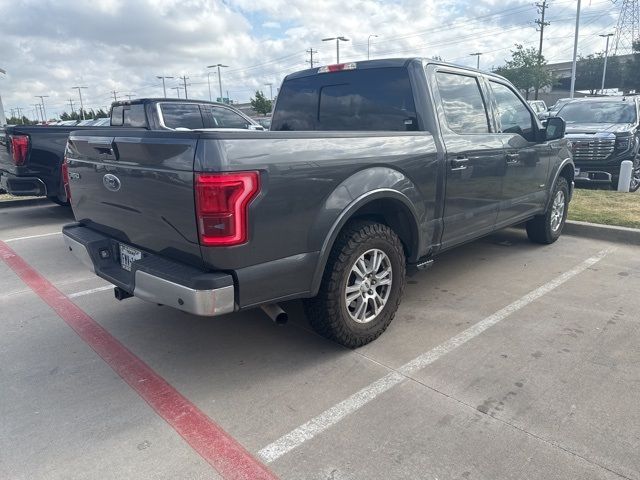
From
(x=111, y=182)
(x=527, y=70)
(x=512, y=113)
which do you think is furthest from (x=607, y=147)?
(x=527, y=70)

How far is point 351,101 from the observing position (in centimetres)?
423

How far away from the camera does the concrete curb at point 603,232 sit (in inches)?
241

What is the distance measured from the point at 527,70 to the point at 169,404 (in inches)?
1896

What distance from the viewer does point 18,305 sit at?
449cm

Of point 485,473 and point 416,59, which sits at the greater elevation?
point 416,59

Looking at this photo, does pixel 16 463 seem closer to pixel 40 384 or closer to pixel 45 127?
pixel 40 384

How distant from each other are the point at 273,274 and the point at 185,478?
1126 millimetres

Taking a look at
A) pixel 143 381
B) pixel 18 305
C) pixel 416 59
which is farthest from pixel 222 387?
pixel 416 59

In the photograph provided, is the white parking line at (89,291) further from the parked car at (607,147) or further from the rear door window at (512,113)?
the parked car at (607,147)

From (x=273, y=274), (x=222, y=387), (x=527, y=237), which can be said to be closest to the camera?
(x=273, y=274)

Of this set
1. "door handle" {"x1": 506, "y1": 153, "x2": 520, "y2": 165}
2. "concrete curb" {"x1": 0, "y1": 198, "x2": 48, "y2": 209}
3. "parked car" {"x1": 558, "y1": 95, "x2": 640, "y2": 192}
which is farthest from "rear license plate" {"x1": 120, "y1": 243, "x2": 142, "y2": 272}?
"parked car" {"x1": 558, "y1": 95, "x2": 640, "y2": 192}

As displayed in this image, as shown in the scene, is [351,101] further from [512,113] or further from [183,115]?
[183,115]

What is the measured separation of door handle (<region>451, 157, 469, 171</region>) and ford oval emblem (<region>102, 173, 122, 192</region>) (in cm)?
256

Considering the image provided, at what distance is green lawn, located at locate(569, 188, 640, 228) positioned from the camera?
6.67 metres
